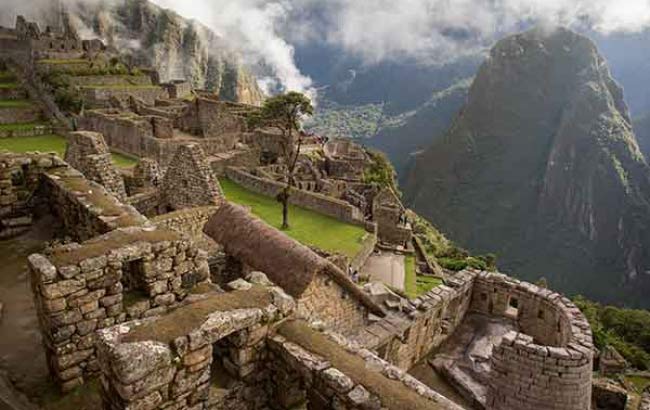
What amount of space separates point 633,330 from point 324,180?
4178 cm

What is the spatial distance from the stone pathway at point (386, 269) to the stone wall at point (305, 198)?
2.29m

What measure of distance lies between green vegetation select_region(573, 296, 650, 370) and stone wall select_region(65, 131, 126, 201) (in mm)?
40469

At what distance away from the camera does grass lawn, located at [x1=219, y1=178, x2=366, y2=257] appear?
22.9m

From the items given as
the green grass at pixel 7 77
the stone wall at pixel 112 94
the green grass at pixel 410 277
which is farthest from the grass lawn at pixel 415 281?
the green grass at pixel 7 77

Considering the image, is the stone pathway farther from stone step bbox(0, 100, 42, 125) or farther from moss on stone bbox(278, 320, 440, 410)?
stone step bbox(0, 100, 42, 125)

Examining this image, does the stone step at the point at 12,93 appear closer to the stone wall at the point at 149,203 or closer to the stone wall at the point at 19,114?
the stone wall at the point at 19,114

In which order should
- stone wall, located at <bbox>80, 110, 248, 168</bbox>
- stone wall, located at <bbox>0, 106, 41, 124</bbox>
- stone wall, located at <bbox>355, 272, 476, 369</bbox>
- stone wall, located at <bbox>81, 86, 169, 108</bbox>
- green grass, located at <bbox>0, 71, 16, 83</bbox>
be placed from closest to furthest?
1. stone wall, located at <bbox>355, 272, 476, 369</bbox>
2. stone wall, located at <bbox>80, 110, 248, 168</bbox>
3. stone wall, located at <bbox>0, 106, 41, 124</bbox>
4. stone wall, located at <bbox>81, 86, 169, 108</bbox>
5. green grass, located at <bbox>0, 71, 16, 83</bbox>

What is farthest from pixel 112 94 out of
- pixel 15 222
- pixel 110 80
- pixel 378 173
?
pixel 15 222

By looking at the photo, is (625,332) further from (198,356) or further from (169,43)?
(169,43)

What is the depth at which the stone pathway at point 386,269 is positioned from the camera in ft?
74.1

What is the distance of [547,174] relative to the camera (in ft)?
504

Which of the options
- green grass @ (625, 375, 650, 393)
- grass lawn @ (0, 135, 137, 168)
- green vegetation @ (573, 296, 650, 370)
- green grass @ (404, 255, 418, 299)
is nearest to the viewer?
green grass @ (404, 255, 418, 299)

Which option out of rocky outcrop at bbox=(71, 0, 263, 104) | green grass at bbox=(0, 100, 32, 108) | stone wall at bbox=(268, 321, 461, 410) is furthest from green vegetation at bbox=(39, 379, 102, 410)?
rocky outcrop at bbox=(71, 0, 263, 104)

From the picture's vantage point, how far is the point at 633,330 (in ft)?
170
